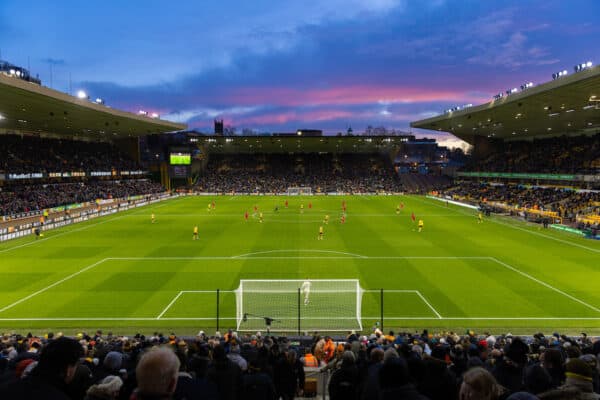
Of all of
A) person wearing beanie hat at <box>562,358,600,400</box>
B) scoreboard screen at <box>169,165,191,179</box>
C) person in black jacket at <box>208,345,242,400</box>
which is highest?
scoreboard screen at <box>169,165,191,179</box>

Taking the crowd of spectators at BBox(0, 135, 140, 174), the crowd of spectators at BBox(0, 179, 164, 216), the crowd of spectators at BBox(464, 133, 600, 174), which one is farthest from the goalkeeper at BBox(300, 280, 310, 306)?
the crowd of spectators at BBox(0, 135, 140, 174)

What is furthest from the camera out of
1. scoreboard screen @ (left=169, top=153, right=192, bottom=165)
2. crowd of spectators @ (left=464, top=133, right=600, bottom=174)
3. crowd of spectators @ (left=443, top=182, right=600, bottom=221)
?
scoreboard screen @ (left=169, top=153, right=192, bottom=165)

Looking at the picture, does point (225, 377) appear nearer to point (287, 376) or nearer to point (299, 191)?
point (287, 376)

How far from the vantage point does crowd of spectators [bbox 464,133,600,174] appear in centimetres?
5725

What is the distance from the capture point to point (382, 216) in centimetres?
5178

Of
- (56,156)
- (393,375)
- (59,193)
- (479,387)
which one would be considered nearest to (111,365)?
(393,375)

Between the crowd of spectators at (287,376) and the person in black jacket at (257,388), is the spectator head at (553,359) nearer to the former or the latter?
the crowd of spectators at (287,376)

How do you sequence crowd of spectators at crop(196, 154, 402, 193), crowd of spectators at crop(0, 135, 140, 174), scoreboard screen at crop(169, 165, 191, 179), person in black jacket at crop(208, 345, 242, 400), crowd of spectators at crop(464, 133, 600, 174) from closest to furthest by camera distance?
person in black jacket at crop(208, 345, 242, 400) < crowd of spectators at crop(464, 133, 600, 174) < crowd of spectators at crop(0, 135, 140, 174) < crowd of spectators at crop(196, 154, 402, 193) < scoreboard screen at crop(169, 165, 191, 179)

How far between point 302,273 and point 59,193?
5204 centimetres

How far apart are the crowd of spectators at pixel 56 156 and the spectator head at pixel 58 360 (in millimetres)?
63265

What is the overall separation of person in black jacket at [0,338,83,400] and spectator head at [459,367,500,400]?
3.00 meters

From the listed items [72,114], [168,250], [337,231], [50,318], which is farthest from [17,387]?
[72,114]

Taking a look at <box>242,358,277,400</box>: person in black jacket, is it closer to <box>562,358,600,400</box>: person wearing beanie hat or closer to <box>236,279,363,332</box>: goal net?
<box>562,358,600,400</box>: person wearing beanie hat

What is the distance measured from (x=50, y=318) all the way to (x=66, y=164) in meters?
59.7
